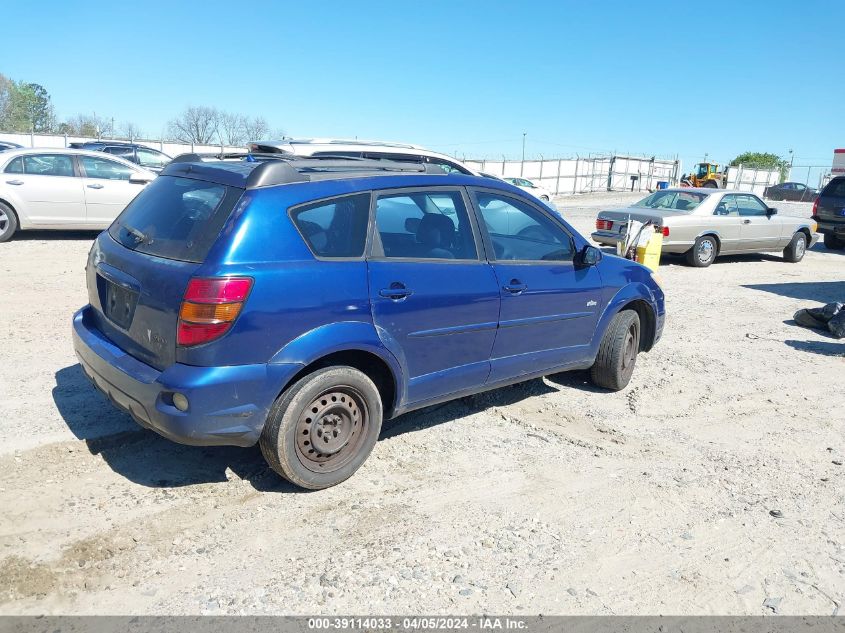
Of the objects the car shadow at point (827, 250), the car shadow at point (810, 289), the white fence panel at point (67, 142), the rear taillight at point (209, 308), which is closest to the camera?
the rear taillight at point (209, 308)

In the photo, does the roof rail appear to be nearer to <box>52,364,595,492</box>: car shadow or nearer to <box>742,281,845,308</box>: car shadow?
<box>52,364,595,492</box>: car shadow

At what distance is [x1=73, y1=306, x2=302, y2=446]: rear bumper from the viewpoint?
3307mm

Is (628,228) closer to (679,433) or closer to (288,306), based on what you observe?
(679,433)

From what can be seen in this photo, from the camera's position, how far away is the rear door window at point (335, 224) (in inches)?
143

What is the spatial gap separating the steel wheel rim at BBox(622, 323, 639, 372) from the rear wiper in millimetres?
3639

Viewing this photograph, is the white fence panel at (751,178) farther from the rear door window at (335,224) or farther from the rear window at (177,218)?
the rear window at (177,218)

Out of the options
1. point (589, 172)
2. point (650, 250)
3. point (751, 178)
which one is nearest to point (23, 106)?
point (589, 172)

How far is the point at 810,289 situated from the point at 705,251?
8.09 ft

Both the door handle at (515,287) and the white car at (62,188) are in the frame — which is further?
the white car at (62,188)

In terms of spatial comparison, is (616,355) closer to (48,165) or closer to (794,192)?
(48,165)

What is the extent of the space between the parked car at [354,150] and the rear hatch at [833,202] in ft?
37.4

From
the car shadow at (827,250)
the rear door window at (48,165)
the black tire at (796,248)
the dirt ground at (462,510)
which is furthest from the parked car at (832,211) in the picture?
the rear door window at (48,165)

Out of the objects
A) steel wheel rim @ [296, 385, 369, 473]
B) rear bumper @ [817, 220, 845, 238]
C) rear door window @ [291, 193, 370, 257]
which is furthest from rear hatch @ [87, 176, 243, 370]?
rear bumper @ [817, 220, 845, 238]

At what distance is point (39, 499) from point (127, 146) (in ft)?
64.0
